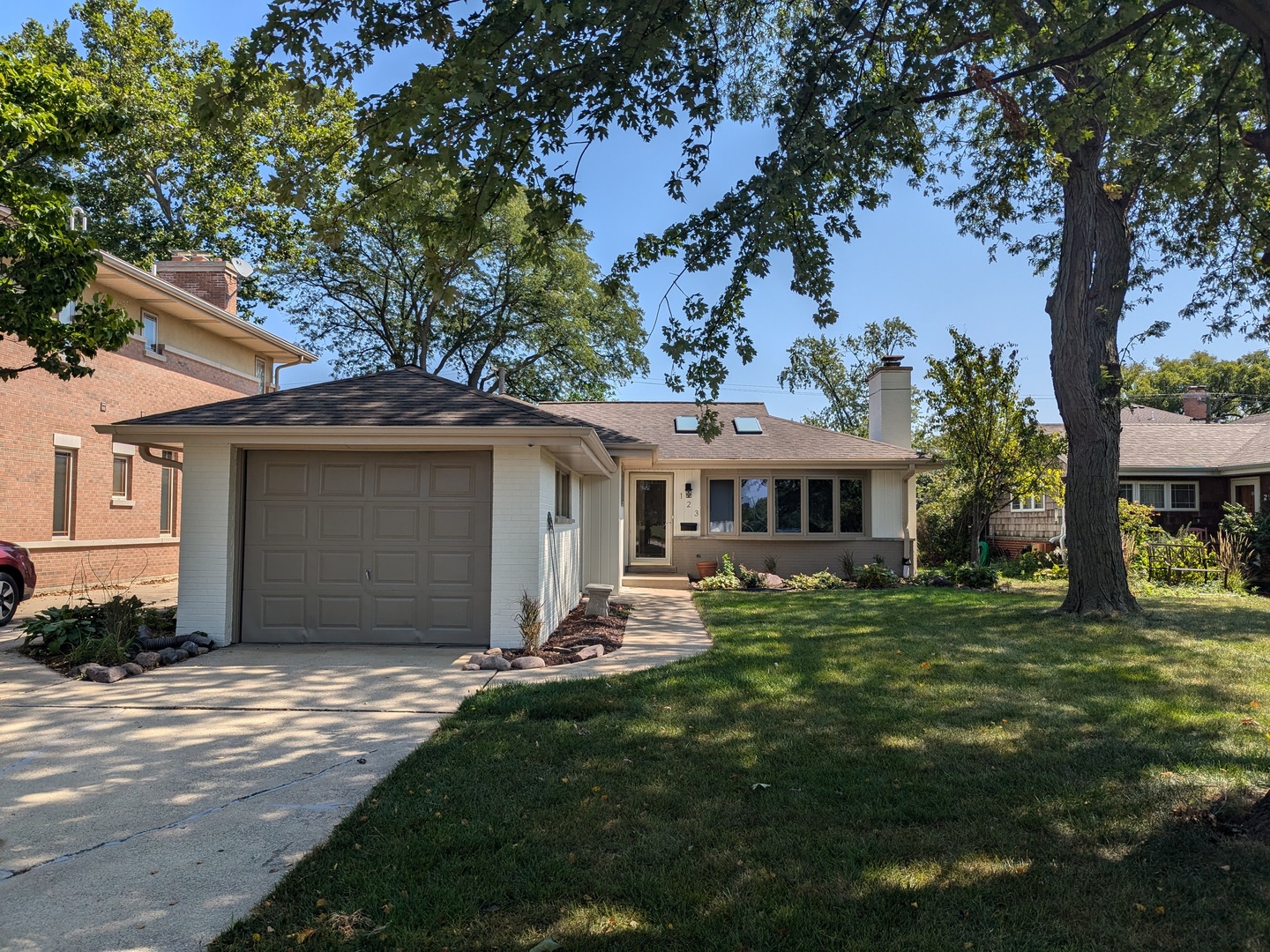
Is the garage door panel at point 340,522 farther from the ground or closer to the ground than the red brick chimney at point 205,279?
closer to the ground

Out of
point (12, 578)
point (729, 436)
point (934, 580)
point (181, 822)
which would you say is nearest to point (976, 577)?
point (934, 580)

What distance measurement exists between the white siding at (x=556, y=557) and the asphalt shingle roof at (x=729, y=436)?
4.46m

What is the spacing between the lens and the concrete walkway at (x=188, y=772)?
10.8ft

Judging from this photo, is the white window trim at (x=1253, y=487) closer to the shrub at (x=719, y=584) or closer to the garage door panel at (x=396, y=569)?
the shrub at (x=719, y=584)

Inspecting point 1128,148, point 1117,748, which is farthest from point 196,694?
point 1128,148

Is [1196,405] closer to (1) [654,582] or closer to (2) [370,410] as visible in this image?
(1) [654,582]

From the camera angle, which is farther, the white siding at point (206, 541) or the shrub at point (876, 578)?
the shrub at point (876, 578)

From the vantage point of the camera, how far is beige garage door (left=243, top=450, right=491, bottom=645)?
30.6 ft

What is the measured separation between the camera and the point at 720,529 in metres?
18.7

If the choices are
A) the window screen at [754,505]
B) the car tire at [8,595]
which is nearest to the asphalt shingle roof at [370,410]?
the car tire at [8,595]

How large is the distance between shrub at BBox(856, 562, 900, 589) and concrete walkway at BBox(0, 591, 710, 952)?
9016 millimetres

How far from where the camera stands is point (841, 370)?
39188mm

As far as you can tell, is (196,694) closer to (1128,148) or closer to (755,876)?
(755,876)

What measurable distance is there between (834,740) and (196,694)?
538cm
